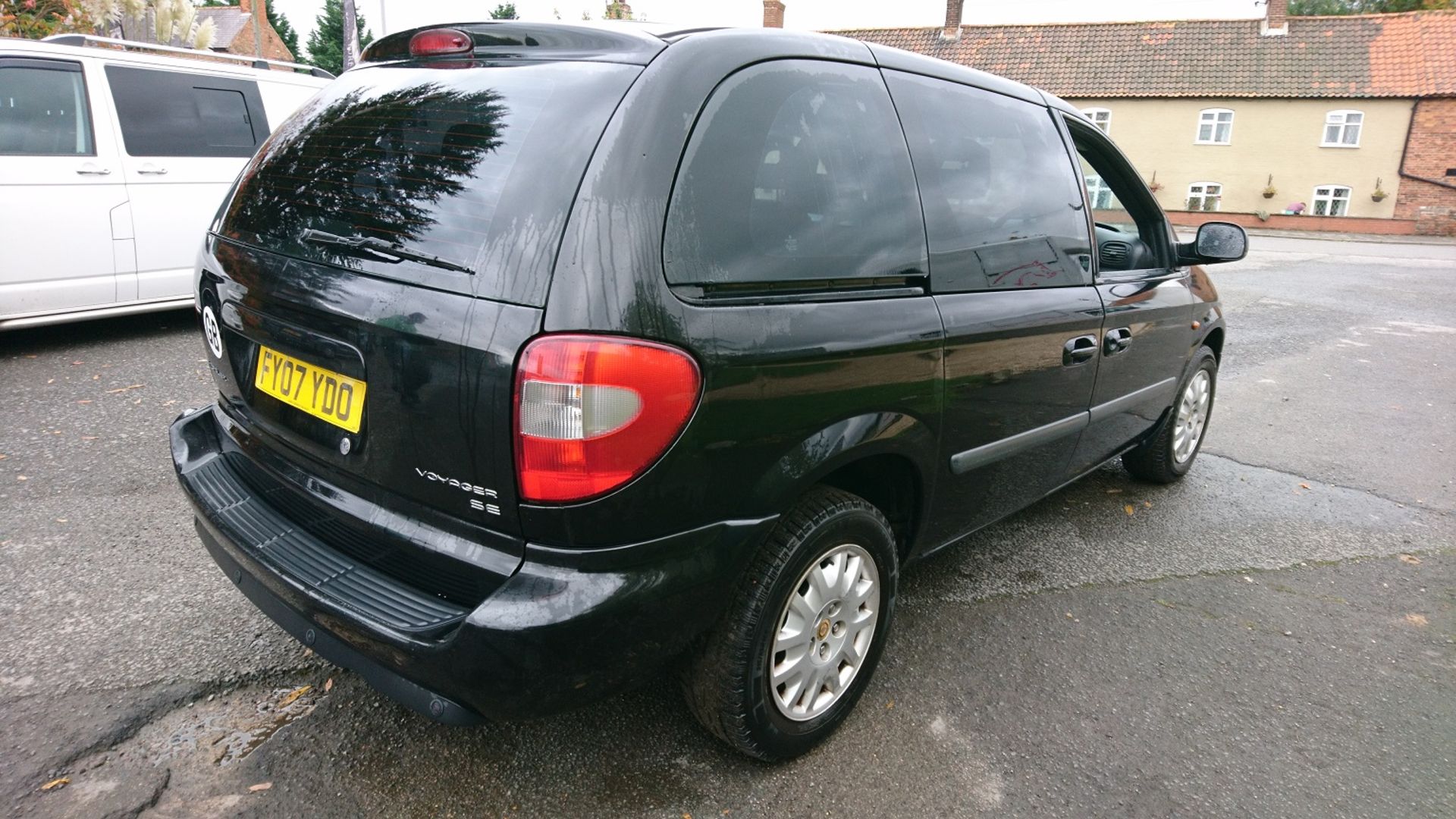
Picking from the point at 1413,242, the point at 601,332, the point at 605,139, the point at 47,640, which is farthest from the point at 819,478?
the point at 1413,242

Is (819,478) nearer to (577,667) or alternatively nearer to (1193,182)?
(577,667)

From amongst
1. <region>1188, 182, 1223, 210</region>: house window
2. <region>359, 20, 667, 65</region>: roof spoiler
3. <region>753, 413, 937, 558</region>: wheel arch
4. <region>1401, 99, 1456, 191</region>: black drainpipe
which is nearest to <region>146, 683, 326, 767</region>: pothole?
<region>753, 413, 937, 558</region>: wheel arch

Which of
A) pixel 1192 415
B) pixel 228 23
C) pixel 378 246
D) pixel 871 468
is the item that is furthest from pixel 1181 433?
pixel 228 23

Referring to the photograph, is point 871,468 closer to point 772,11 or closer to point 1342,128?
point 1342,128

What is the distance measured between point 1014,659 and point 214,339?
2567 millimetres

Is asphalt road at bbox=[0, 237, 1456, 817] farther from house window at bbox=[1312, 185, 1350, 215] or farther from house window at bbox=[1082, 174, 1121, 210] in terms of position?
house window at bbox=[1312, 185, 1350, 215]

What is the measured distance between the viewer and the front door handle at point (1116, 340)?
3158 millimetres

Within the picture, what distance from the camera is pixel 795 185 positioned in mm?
2047

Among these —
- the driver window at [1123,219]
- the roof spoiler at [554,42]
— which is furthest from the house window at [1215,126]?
the roof spoiler at [554,42]

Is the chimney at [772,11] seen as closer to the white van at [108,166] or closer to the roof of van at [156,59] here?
the roof of van at [156,59]

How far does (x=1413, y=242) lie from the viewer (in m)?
25.8

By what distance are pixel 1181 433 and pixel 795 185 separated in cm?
327

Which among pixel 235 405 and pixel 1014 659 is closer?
pixel 235 405

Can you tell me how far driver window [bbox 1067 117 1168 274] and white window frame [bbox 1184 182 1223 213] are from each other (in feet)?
107
